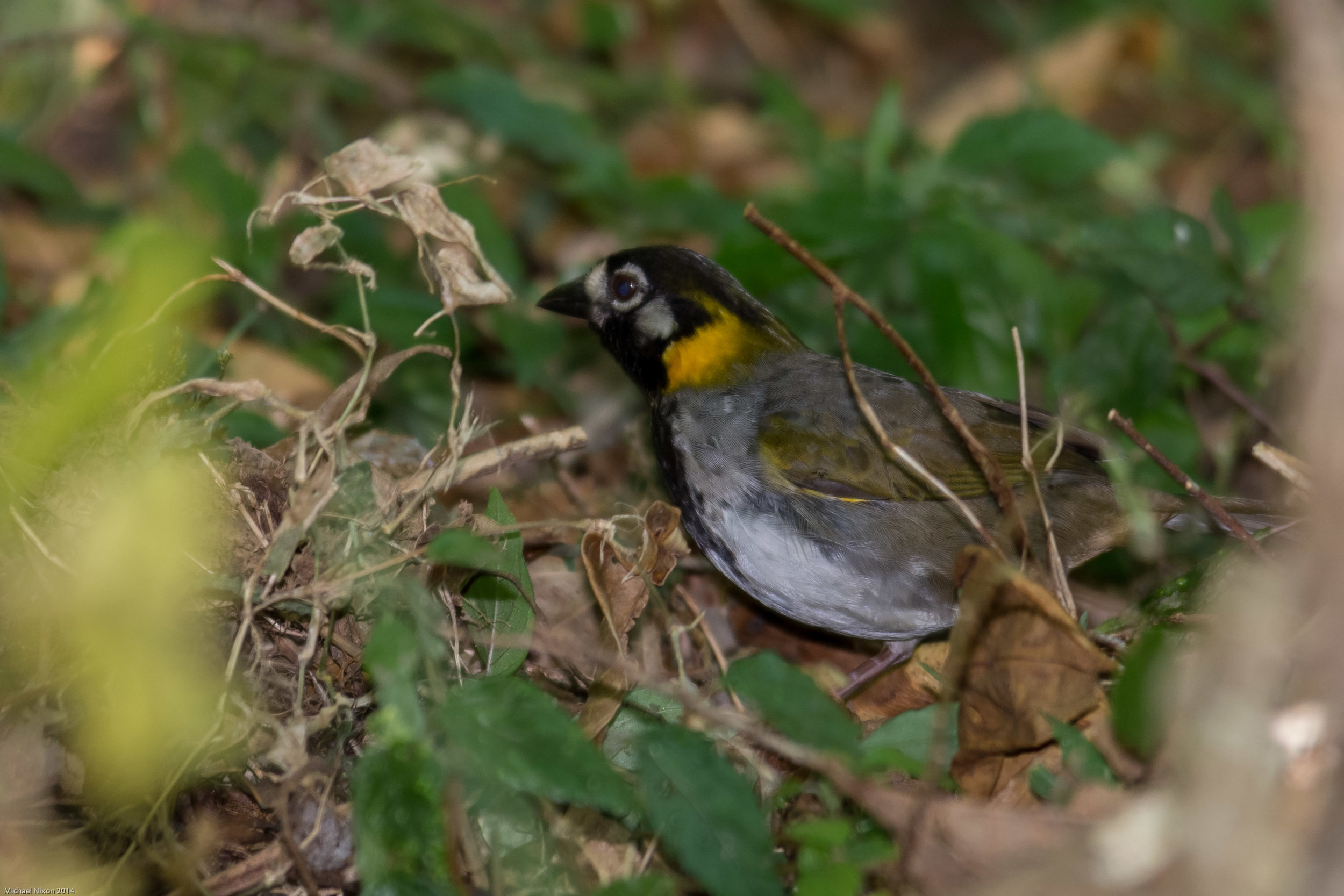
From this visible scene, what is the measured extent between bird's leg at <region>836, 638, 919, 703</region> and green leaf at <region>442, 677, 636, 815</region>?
1.29m

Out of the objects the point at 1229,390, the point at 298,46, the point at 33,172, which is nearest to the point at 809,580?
the point at 1229,390

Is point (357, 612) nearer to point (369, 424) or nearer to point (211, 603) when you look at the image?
point (211, 603)

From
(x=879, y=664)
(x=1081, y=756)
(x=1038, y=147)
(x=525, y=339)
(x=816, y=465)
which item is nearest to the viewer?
(x=1081, y=756)

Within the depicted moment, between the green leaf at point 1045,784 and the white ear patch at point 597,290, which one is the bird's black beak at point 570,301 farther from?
the green leaf at point 1045,784

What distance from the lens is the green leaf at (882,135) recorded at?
479cm

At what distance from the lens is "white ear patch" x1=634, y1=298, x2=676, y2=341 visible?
3.71m

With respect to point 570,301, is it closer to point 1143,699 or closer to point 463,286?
point 463,286

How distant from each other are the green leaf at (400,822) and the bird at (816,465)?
1292mm

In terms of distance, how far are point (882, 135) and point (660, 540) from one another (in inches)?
99.2

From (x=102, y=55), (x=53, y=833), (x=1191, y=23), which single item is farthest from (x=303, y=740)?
(x=1191, y=23)

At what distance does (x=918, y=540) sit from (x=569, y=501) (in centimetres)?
121

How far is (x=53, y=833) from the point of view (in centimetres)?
251

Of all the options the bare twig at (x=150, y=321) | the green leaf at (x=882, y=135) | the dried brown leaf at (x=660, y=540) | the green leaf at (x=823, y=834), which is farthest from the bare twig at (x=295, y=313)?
the green leaf at (x=882, y=135)

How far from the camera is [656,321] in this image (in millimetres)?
3729
